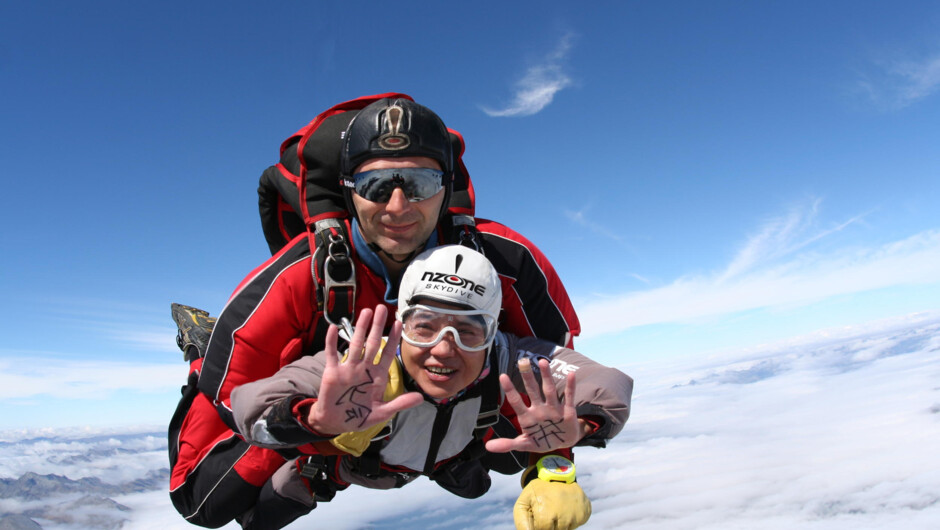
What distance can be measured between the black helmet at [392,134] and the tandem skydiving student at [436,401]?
637 mm

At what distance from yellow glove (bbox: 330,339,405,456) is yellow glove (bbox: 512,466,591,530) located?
0.79 metres

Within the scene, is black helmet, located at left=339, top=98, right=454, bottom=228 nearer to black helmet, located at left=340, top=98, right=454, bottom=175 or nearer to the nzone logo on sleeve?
black helmet, located at left=340, top=98, right=454, bottom=175

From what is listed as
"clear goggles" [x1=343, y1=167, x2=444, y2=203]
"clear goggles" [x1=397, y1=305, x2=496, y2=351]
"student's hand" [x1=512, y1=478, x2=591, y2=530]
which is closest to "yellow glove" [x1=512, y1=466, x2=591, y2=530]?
"student's hand" [x1=512, y1=478, x2=591, y2=530]

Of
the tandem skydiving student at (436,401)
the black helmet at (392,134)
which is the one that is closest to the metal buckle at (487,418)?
the tandem skydiving student at (436,401)

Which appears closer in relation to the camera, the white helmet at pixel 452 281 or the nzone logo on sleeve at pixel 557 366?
the white helmet at pixel 452 281

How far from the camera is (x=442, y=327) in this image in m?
2.73

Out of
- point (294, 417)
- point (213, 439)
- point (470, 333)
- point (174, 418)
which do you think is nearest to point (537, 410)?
point (470, 333)

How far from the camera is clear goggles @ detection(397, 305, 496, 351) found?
2.71m

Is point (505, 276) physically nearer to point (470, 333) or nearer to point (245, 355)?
point (470, 333)

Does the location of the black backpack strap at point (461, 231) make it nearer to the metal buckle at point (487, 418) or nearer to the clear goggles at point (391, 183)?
the clear goggles at point (391, 183)

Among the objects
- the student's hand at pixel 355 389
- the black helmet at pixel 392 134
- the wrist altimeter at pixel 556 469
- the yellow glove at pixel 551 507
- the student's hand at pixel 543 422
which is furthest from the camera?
the black helmet at pixel 392 134

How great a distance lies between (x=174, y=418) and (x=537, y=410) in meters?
3.13

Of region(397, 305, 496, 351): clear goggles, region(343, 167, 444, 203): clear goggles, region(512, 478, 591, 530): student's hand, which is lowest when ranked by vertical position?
region(512, 478, 591, 530): student's hand

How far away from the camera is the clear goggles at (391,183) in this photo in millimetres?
3023
